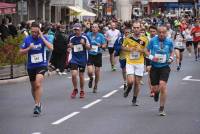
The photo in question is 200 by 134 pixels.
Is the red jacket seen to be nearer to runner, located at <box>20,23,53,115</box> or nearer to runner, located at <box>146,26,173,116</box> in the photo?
runner, located at <box>146,26,173,116</box>

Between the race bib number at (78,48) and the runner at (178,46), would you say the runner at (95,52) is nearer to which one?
the race bib number at (78,48)

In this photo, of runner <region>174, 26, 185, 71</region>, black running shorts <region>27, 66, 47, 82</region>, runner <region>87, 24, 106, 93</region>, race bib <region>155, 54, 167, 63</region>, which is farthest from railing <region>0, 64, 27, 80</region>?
race bib <region>155, 54, 167, 63</region>

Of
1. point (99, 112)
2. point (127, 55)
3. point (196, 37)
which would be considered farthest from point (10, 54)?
point (196, 37)

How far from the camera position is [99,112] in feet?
43.4

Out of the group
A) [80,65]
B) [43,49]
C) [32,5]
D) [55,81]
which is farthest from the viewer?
[32,5]

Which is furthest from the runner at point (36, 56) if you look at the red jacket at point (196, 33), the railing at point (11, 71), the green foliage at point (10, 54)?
the red jacket at point (196, 33)

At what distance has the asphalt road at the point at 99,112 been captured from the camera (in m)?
11.2

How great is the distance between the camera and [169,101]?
15.1 m

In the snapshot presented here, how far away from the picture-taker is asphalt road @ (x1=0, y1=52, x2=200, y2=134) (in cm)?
1116

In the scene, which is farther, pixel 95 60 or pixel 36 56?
pixel 95 60

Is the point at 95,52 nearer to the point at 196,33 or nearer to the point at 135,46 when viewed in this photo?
the point at 135,46

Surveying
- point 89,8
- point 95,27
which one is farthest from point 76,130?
point 89,8

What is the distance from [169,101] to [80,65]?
219cm

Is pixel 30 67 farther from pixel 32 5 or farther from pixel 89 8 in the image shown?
pixel 89 8
